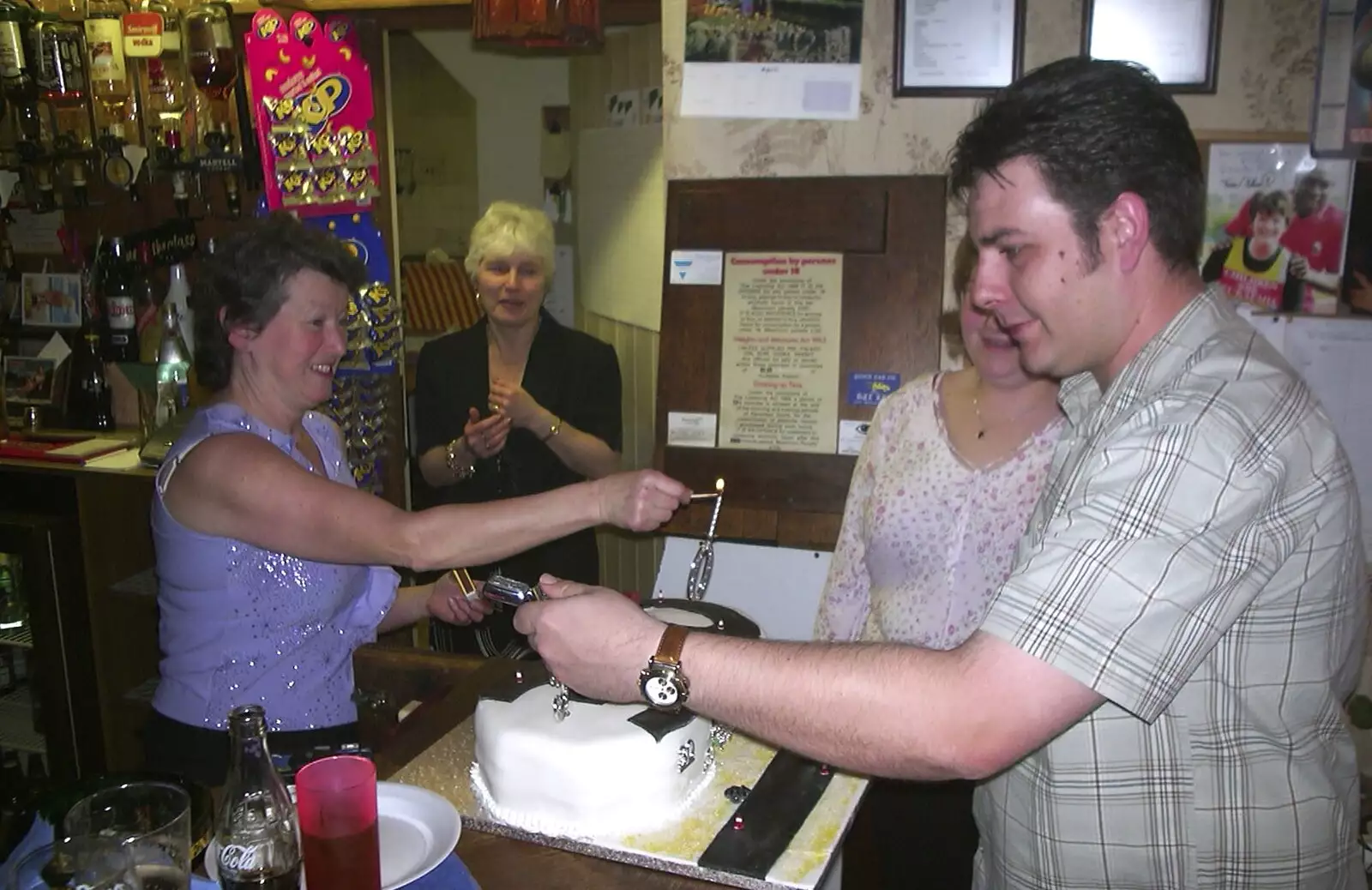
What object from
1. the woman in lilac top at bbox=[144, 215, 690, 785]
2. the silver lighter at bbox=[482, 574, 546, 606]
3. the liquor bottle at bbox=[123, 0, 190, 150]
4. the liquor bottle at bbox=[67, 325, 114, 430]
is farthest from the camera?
the liquor bottle at bbox=[67, 325, 114, 430]

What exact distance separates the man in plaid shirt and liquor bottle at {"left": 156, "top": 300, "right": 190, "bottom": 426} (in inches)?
76.4

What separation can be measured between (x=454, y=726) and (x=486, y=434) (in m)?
1.14

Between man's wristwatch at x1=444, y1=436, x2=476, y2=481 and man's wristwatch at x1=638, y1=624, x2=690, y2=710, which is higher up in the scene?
man's wristwatch at x1=638, y1=624, x2=690, y2=710

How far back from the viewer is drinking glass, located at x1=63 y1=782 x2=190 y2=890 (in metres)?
0.89

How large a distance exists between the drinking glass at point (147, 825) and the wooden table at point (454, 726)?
1.01ft

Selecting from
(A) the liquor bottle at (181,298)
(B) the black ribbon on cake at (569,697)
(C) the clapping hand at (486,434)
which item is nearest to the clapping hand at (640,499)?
(B) the black ribbon on cake at (569,697)

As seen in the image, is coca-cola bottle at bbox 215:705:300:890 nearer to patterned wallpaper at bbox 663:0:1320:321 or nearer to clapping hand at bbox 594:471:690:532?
clapping hand at bbox 594:471:690:532

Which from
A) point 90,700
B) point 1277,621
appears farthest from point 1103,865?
point 90,700

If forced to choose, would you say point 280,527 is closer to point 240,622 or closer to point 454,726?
point 240,622

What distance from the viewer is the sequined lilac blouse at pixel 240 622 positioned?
1599 millimetres

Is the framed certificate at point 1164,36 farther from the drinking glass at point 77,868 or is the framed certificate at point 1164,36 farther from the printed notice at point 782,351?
the drinking glass at point 77,868

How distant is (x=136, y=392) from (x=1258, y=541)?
9.52 ft

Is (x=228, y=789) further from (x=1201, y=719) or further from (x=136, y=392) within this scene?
(x=136, y=392)

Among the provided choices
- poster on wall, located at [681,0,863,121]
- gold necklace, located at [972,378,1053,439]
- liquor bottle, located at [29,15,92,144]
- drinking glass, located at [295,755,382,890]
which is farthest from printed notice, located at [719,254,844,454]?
liquor bottle, located at [29,15,92,144]
